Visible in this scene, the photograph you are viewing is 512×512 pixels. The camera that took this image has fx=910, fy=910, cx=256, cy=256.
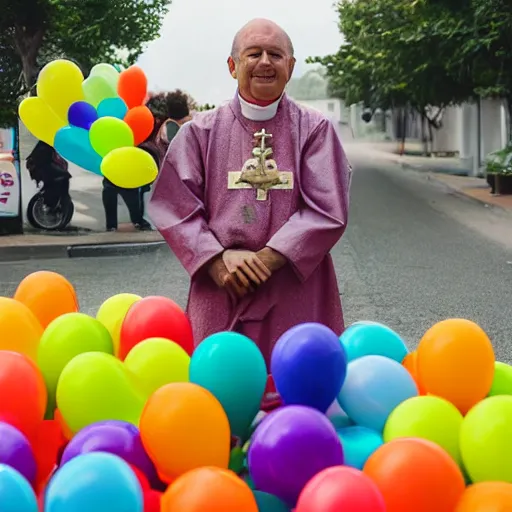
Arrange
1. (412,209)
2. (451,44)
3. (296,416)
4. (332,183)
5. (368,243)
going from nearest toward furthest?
(296,416) → (332,183) → (368,243) → (412,209) → (451,44)

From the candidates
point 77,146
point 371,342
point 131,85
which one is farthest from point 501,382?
point 131,85

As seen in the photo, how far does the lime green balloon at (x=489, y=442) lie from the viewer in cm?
245

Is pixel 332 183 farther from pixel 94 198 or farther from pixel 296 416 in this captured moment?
pixel 94 198

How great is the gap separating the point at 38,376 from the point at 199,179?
0.83 metres

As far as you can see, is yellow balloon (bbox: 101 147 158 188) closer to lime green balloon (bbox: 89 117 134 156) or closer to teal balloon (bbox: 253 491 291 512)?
lime green balloon (bbox: 89 117 134 156)

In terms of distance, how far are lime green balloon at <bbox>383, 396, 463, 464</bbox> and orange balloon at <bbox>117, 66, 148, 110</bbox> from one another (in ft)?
13.0

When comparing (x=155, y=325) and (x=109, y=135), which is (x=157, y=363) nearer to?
(x=155, y=325)

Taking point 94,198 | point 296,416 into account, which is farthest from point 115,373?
point 94,198

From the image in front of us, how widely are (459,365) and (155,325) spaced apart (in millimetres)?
1014

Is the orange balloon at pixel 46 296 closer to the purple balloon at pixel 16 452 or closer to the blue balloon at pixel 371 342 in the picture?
the purple balloon at pixel 16 452

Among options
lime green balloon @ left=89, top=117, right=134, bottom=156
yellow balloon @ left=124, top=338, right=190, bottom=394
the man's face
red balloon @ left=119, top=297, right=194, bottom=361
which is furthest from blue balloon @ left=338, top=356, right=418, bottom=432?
lime green balloon @ left=89, top=117, right=134, bottom=156

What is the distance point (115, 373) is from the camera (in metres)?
2.67

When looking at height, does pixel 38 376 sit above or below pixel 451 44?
below

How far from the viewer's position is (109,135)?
5.22 m
